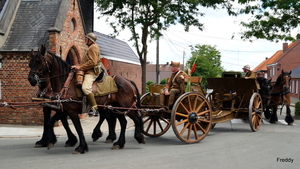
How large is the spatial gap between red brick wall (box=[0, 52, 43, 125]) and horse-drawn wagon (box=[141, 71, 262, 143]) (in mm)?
5123

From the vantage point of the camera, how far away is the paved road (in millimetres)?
7094

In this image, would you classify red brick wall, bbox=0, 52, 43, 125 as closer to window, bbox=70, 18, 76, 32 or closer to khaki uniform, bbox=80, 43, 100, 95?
window, bbox=70, 18, 76, 32

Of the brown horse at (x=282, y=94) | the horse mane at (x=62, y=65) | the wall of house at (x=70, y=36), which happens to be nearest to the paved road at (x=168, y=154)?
the horse mane at (x=62, y=65)

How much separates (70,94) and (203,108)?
3.71 meters

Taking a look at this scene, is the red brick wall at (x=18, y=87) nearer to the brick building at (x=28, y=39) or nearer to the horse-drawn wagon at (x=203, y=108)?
the brick building at (x=28, y=39)

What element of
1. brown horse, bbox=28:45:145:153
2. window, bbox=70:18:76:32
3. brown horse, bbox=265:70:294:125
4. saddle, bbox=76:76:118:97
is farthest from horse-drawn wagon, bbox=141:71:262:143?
window, bbox=70:18:76:32

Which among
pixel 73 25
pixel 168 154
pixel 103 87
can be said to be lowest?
pixel 168 154

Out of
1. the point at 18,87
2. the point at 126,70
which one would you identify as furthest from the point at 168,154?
the point at 126,70

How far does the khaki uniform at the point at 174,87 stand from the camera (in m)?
9.59

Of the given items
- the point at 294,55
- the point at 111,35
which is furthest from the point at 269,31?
the point at 294,55

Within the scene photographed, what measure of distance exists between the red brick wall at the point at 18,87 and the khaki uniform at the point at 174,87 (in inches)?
245

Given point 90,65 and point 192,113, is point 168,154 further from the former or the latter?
point 90,65

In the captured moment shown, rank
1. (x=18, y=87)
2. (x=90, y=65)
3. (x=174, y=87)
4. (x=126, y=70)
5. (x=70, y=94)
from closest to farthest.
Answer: (x=70, y=94), (x=90, y=65), (x=174, y=87), (x=18, y=87), (x=126, y=70)

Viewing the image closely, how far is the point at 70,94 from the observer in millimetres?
8312
